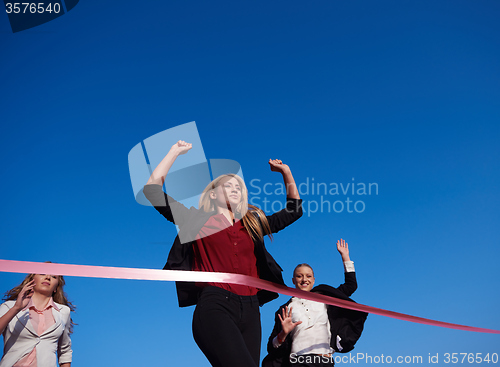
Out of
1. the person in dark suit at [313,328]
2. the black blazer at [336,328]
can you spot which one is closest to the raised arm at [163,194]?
the person in dark suit at [313,328]

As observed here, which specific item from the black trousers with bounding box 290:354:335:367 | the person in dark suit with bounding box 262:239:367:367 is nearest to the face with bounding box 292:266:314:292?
the person in dark suit with bounding box 262:239:367:367

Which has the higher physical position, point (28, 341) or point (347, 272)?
point (347, 272)

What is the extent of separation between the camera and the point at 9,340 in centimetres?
419

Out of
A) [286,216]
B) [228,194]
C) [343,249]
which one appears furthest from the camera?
[343,249]

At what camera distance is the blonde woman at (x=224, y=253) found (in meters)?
2.71

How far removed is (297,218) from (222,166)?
91cm

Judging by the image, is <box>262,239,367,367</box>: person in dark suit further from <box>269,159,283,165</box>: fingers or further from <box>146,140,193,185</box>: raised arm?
<box>146,140,193,185</box>: raised arm

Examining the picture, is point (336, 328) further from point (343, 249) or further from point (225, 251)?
point (225, 251)

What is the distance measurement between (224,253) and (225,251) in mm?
16

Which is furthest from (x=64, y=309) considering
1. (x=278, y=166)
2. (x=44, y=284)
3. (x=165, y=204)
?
(x=278, y=166)

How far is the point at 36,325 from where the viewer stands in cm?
434

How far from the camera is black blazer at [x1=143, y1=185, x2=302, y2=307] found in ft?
10.1

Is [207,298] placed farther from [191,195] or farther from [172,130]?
[172,130]

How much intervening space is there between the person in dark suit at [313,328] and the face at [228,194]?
164 centimetres
